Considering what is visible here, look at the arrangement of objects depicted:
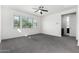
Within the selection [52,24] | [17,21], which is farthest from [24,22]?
[52,24]

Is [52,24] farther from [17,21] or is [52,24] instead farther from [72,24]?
[17,21]

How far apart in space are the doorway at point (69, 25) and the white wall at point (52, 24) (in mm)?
737

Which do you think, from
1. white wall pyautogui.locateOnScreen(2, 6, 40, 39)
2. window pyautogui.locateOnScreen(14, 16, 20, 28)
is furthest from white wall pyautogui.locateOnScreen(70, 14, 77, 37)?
window pyautogui.locateOnScreen(14, 16, 20, 28)

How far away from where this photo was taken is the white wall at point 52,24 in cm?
609

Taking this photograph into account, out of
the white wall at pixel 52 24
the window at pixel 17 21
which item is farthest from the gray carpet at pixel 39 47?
the white wall at pixel 52 24

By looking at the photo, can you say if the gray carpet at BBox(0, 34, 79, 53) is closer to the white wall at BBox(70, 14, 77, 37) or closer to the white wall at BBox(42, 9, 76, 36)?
the white wall at BBox(70, 14, 77, 37)

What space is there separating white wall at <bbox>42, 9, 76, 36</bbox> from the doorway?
737 mm

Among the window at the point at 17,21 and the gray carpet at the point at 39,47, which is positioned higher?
the window at the point at 17,21

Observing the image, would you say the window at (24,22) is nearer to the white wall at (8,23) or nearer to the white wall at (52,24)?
the white wall at (8,23)

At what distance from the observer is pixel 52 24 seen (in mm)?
7004

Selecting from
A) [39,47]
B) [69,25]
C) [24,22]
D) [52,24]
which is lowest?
[39,47]

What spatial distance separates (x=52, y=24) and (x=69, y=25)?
1.84 metres
